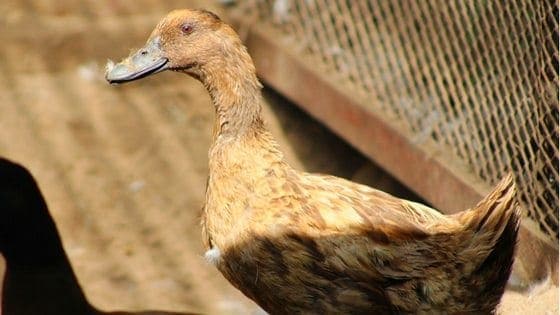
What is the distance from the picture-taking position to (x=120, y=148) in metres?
6.51

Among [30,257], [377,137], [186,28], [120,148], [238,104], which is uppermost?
[186,28]

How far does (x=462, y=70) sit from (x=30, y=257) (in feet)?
7.85

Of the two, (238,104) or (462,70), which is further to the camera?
(462,70)

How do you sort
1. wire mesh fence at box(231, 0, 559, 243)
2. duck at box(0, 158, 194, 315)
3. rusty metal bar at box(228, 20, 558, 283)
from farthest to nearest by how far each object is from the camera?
rusty metal bar at box(228, 20, 558, 283) < wire mesh fence at box(231, 0, 559, 243) < duck at box(0, 158, 194, 315)

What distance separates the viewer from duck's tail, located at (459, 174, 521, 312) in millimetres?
3957

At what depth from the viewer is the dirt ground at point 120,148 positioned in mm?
5543

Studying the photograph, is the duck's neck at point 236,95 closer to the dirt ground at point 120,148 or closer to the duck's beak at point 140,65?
the duck's beak at point 140,65

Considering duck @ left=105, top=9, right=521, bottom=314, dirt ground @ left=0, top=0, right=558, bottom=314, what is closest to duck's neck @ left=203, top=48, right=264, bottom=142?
duck @ left=105, top=9, right=521, bottom=314

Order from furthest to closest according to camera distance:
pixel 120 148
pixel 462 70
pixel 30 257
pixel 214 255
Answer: pixel 120 148, pixel 462 70, pixel 30 257, pixel 214 255

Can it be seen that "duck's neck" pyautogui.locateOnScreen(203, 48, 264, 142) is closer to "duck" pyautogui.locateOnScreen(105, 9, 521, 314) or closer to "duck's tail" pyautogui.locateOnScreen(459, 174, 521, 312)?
"duck" pyautogui.locateOnScreen(105, 9, 521, 314)

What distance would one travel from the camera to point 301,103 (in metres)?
6.79

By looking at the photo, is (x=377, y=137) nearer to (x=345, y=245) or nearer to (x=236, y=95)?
(x=236, y=95)

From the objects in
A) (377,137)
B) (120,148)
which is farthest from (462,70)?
(120,148)

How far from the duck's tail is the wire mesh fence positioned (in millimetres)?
917
